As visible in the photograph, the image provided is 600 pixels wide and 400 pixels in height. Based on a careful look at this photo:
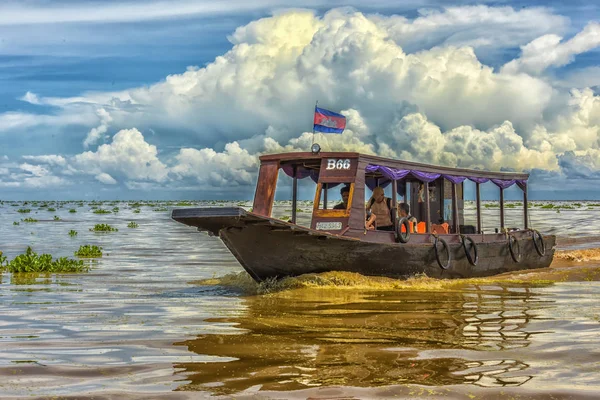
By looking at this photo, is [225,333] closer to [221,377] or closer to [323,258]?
[221,377]

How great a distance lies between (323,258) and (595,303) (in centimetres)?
469

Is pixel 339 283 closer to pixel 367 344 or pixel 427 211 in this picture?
pixel 427 211

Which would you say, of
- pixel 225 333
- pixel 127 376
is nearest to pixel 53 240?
pixel 225 333

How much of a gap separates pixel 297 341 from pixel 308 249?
14.7 feet

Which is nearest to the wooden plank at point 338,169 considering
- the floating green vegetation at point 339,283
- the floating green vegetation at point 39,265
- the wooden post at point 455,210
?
the floating green vegetation at point 339,283

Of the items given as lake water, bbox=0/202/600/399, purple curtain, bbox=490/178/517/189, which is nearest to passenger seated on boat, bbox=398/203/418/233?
lake water, bbox=0/202/600/399

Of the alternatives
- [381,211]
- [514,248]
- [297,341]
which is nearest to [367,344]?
[297,341]

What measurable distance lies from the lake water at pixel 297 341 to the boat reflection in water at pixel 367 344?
0.02 m

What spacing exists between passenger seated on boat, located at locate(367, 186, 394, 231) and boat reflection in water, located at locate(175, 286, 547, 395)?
276 centimetres

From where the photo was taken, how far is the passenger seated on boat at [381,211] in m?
14.5

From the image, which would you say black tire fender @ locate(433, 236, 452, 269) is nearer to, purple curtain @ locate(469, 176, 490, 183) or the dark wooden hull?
the dark wooden hull

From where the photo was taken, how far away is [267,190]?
14.1 metres

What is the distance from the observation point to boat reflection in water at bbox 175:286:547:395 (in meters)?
6.42

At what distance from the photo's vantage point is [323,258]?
42.2 ft
